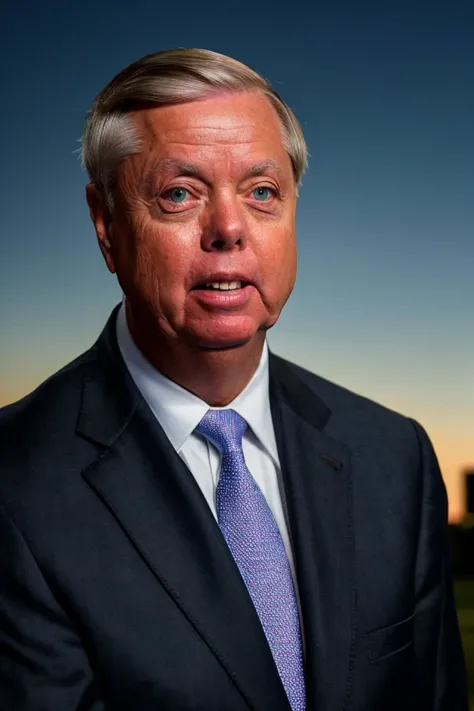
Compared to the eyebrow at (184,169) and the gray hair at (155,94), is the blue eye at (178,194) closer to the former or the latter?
the eyebrow at (184,169)

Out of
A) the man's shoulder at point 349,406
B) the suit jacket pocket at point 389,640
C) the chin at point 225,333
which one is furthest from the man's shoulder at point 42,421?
the suit jacket pocket at point 389,640

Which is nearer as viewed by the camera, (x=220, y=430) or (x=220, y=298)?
(x=220, y=298)

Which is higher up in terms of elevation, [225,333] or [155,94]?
[155,94]

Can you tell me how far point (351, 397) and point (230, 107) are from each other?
969mm

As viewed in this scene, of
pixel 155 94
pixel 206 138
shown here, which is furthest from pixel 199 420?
pixel 155 94

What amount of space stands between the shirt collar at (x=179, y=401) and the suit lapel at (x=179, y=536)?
48 mm

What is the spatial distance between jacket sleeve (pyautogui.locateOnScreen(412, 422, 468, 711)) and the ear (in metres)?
1.02

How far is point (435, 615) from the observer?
9.05 ft

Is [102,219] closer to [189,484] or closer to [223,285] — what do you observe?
[223,285]

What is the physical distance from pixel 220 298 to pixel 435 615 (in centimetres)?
108

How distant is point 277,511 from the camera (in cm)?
256

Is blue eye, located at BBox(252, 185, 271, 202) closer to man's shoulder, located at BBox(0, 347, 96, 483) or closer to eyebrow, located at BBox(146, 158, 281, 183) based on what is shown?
eyebrow, located at BBox(146, 158, 281, 183)

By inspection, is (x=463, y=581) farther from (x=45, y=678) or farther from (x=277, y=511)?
(x=45, y=678)

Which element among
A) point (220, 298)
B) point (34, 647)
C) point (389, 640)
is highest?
point (220, 298)
